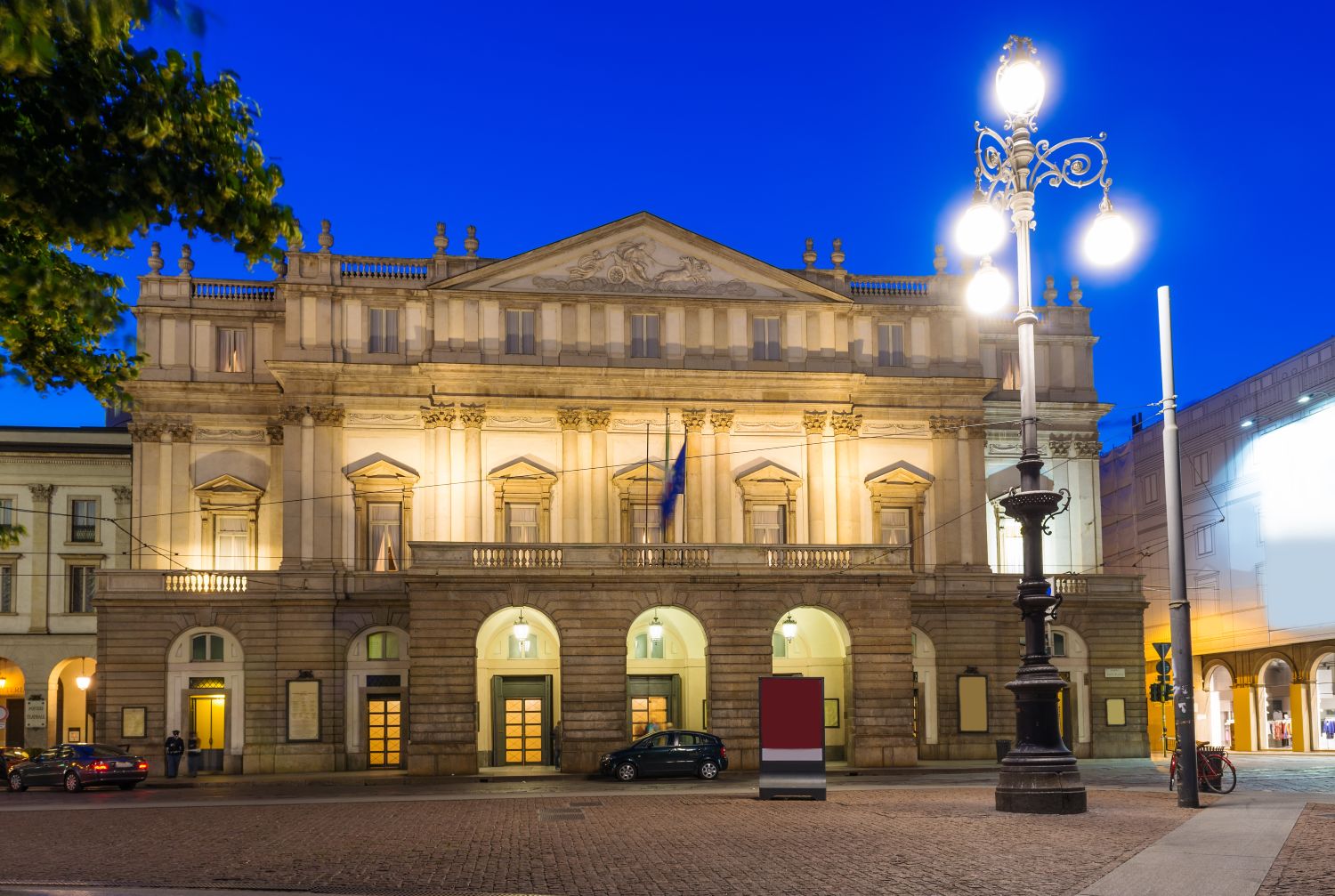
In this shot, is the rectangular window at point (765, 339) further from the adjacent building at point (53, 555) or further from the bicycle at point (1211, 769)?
the adjacent building at point (53, 555)

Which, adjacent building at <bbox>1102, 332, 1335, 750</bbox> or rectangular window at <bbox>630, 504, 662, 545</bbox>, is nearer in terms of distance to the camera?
rectangular window at <bbox>630, 504, 662, 545</bbox>

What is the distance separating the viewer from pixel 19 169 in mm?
9203

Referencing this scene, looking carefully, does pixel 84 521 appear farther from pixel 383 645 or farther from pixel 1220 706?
pixel 1220 706

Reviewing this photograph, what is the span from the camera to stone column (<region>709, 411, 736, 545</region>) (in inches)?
2016

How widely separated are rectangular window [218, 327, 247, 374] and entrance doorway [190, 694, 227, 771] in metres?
11.5

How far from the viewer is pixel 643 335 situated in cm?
5184

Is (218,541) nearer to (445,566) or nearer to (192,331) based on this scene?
(192,331)

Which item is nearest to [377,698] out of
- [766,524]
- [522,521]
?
[522,521]

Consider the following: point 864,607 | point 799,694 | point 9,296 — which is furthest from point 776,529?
point 9,296

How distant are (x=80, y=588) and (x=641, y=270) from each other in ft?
96.0

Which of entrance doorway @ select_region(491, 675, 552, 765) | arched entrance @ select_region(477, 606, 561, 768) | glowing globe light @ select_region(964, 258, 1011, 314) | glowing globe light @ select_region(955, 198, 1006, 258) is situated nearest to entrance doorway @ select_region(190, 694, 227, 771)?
arched entrance @ select_region(477, 606, 561, 768)

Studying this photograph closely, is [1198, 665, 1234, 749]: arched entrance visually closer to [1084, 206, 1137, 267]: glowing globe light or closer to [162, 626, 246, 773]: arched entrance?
[162, 626, 246, 773]: arched entrance

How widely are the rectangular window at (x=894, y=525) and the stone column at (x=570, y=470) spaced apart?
11.1 meters

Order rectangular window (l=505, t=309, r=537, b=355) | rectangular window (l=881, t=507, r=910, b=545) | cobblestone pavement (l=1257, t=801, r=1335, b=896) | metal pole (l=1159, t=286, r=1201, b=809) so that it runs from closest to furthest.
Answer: cobblestone pavement (l=1257, t=801, r=1335, b=896) → metal pole (l=1159, t=286, r=1201, b=809) → rectangular window (l=505, t=309, r=537, b=355) → rectangular window (l=881, t=507, r=910, b=545)
